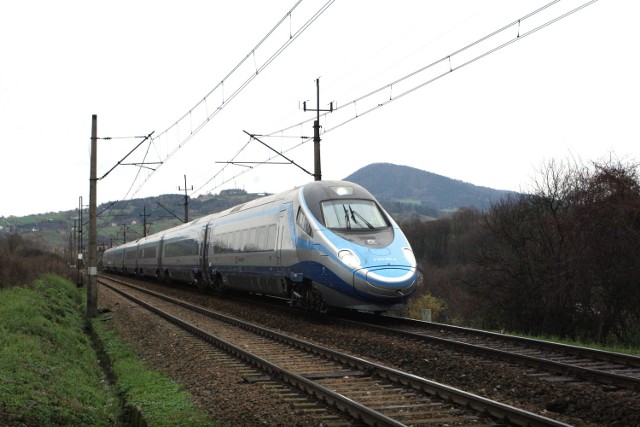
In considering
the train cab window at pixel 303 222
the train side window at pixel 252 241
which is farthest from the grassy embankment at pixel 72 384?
the train side window at pixel 252 241

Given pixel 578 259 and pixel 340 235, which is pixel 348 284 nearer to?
pixel 340 235

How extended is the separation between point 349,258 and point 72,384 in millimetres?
6634

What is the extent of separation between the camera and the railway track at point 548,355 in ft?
29.8

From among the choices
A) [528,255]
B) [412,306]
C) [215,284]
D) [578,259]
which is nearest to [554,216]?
[528,255]

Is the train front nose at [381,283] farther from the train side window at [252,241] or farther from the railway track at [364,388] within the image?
the train side window at [252,241]

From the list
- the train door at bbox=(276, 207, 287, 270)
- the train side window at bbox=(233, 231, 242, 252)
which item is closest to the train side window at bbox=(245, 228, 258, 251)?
the train side window at bbox=(233, 231, 242, 252)

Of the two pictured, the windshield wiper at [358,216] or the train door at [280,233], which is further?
the train door at [280,233]

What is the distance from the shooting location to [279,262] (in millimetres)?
18656

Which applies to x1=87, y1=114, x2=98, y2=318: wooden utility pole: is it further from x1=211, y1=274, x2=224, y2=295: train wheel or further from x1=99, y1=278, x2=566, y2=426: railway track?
x1=99, y1=278, x2=566, y2=426: railway track

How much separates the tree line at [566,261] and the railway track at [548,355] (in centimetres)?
923

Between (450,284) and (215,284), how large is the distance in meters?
33.1

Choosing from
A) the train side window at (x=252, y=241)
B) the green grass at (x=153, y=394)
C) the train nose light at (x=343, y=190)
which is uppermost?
the train nose light at (x=343, y=190)

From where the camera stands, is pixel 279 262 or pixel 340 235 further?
pixel 279 262

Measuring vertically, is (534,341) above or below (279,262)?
below
